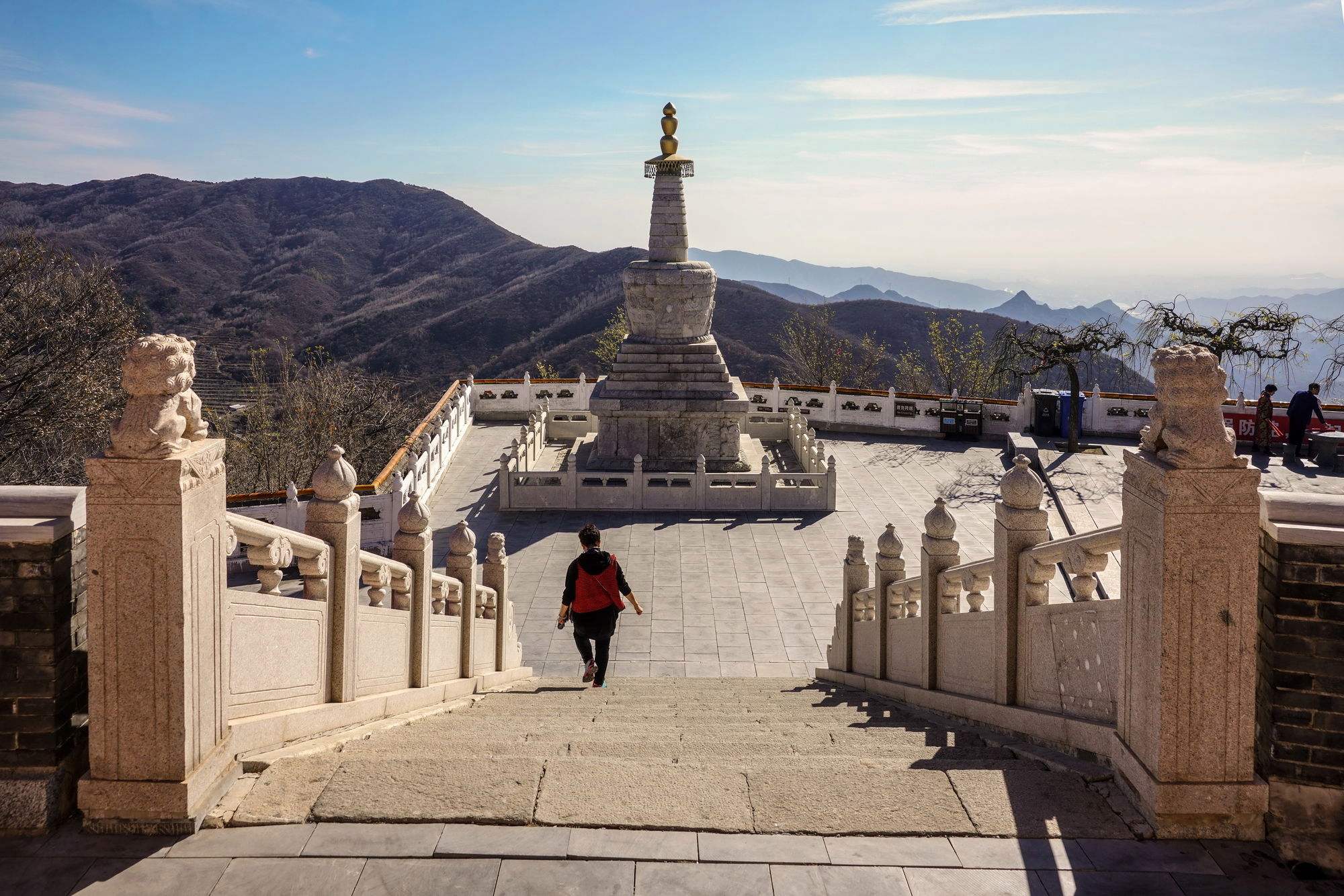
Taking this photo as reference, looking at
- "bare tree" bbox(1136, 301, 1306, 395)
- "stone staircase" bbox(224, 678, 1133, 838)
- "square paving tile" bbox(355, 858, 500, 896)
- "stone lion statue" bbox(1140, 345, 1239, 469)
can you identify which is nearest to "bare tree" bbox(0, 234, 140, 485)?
"stone staircase" bbox(224, 678, 1133, 838)

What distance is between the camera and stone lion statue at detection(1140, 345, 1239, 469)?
15.0 feet

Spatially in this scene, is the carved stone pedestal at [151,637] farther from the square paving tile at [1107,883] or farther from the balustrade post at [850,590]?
the balustrade post at [850,590]

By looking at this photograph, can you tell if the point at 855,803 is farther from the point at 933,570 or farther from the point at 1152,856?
the point at 933,570

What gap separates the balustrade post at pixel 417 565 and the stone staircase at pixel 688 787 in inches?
46.2

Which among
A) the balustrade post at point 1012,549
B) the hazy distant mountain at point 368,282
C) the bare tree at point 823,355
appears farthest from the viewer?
the hazy distant mountain at point 368,282

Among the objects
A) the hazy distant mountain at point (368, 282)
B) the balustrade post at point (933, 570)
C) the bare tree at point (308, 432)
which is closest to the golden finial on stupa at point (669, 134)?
the bare tree at point (308, 432)

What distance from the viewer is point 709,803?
4.84 metres

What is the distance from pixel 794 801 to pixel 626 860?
3.00ft

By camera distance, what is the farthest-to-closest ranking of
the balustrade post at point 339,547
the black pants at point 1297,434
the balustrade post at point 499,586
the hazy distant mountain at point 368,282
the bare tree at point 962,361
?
1. the hazy distant mountain at point 368,282
2. the bare tree at point 962,361
3. the black pants at point 1297,434
4. the balustrade post at point 499,586
5. the balustrade post at point 339,547

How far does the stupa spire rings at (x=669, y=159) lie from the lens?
20.9 metres

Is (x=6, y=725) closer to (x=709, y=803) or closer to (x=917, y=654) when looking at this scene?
(x=709, y=803)

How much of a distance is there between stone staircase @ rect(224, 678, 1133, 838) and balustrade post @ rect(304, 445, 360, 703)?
489mm

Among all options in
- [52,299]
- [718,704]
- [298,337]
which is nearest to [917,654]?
[718,704]

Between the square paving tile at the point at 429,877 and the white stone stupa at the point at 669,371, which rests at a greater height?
the white stone stupa at the point at 669,371
